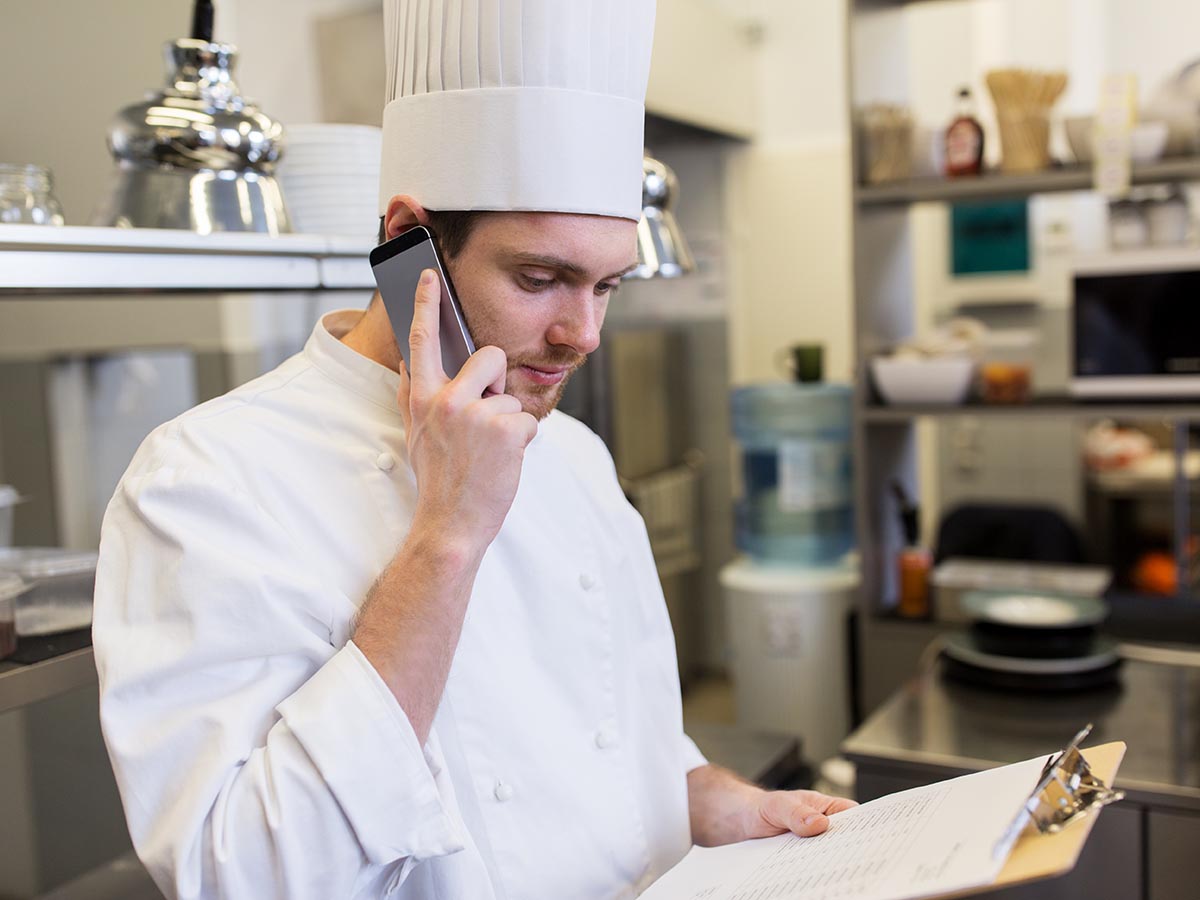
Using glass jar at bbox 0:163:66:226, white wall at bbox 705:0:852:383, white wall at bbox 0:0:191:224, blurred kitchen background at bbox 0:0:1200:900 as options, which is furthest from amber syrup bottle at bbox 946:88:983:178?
glass jar at bbox 0:163:66:226

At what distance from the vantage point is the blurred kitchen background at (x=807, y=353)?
4.73ft

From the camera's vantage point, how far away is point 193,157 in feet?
4.00

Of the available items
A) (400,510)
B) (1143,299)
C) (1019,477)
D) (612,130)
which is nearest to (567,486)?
(400,510)

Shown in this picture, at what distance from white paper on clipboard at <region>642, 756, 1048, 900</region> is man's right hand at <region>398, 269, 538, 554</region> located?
35 cm

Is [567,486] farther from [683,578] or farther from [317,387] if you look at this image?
[683,578]

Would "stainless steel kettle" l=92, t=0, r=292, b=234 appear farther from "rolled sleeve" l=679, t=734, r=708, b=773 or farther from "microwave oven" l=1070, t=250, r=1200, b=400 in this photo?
"microwave oven" l=1070, t=250, r=1200, b=400

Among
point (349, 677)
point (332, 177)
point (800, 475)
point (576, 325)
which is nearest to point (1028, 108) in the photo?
point (800, 475)

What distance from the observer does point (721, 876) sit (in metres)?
0.99

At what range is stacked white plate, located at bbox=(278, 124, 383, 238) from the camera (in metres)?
1.44

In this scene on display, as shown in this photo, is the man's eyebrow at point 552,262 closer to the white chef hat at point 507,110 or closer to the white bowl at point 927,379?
the white chef hat at point 507,110

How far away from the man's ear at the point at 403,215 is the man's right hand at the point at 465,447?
0.53 feet

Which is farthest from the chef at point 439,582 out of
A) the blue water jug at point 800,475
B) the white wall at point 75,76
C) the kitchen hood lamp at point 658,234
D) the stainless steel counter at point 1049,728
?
the blue water jug at point 800,475

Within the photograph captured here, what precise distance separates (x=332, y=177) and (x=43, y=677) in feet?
2.30

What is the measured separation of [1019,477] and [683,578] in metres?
1.35
